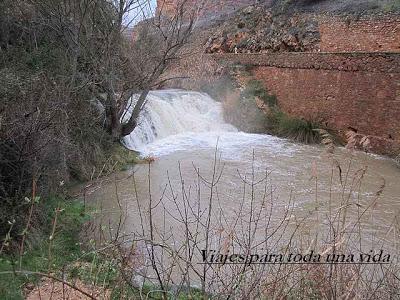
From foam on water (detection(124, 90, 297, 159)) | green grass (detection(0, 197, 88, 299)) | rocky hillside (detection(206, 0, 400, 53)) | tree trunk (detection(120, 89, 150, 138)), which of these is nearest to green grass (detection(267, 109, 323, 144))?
foam on water (detection(124, 90, 297, 159))

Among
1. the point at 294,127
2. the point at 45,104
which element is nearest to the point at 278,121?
the point at 294,127

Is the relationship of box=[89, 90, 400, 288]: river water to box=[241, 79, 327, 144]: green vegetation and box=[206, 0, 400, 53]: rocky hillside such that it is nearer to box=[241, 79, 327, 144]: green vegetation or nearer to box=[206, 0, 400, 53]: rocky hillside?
box=[241, 79, 327, 144]: green vegetation

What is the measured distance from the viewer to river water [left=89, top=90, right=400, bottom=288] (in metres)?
5.43

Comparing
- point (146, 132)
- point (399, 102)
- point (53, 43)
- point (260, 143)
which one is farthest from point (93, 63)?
point (399, 102)

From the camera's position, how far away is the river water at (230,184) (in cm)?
543

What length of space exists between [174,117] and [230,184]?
17.8 feet

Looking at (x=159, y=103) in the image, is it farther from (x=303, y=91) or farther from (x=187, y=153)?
(x=303, y=91)

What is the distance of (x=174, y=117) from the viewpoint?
516 inches

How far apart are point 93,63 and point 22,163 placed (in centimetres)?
419

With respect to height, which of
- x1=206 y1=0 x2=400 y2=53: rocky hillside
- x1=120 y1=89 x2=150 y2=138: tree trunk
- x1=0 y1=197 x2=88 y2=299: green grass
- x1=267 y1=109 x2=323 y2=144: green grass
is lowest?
x1=267 y1=109 x2=323 y2=144: green grass

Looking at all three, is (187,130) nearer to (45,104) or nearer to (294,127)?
(294,127)

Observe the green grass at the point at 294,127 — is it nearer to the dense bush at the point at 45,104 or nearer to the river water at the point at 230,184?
the river water at the point at 230,184

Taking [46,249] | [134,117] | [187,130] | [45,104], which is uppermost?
[45,104]

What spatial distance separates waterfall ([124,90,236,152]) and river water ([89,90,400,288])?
0.04 metres
